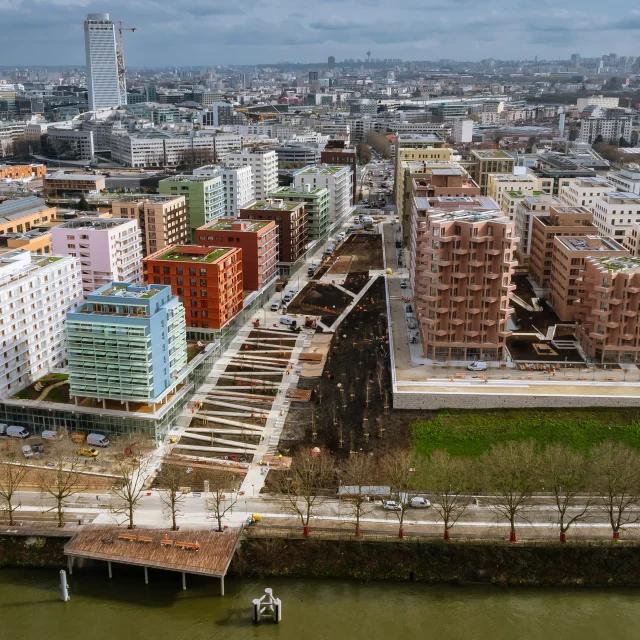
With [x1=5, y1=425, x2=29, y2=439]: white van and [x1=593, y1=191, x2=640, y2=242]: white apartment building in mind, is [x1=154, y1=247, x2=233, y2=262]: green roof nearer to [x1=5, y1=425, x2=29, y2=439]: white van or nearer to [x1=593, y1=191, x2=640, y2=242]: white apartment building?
[x1=5, y1=425, x2=29, y2=439]: white van

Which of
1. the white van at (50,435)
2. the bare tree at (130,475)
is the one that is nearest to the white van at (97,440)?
the bare tree at (130,475)

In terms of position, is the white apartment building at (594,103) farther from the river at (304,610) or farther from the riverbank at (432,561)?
the river at (304,610)

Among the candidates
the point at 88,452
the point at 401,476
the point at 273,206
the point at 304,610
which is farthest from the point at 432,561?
the point at 273,206

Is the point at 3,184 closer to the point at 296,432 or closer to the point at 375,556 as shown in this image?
the point at 296,432

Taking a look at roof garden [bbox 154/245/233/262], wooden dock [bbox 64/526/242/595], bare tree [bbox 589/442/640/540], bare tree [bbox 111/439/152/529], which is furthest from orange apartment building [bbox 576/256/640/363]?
bare tree [bbox 111/439/152/529]

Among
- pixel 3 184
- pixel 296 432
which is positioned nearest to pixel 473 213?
pixel 296 432

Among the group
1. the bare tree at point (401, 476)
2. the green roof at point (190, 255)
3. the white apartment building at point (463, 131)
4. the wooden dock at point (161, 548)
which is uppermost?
the white apartment building at point (463, 131)
